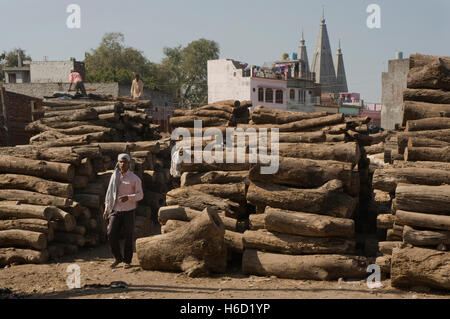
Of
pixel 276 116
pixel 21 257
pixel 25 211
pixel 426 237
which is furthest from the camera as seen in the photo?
pixel 276 116

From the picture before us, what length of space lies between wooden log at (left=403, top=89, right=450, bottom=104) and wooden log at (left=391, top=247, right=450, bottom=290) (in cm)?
349

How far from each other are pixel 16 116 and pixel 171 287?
15489 millimetres

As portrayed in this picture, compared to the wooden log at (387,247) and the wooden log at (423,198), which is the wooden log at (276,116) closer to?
the wooden log at (423,198)

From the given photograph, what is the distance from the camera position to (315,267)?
728 centimetres

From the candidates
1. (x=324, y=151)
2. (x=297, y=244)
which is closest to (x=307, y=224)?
(x=297, y=244)

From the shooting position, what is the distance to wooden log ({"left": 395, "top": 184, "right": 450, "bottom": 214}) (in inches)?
277

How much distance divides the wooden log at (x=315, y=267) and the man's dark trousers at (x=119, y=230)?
2269mm

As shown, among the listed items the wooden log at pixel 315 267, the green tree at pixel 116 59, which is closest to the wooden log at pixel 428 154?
the wooden log at pixel 315 267

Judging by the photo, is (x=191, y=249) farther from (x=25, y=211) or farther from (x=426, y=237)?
(x=25, y=211)

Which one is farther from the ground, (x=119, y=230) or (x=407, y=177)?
(x=407, y=177)

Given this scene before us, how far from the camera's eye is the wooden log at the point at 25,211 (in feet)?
29.6

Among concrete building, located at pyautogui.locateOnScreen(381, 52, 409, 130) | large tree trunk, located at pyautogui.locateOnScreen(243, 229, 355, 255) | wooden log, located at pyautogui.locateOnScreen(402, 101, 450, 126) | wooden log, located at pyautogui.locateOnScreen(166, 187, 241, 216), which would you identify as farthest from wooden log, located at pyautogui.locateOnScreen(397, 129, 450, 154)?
concrete building, located at pyautogui.locateOnScreen(381, 52, 409, 130)

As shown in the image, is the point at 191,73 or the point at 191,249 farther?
the point at 191,73

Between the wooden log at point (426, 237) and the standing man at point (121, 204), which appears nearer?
the wooden log at point (426, 237)
